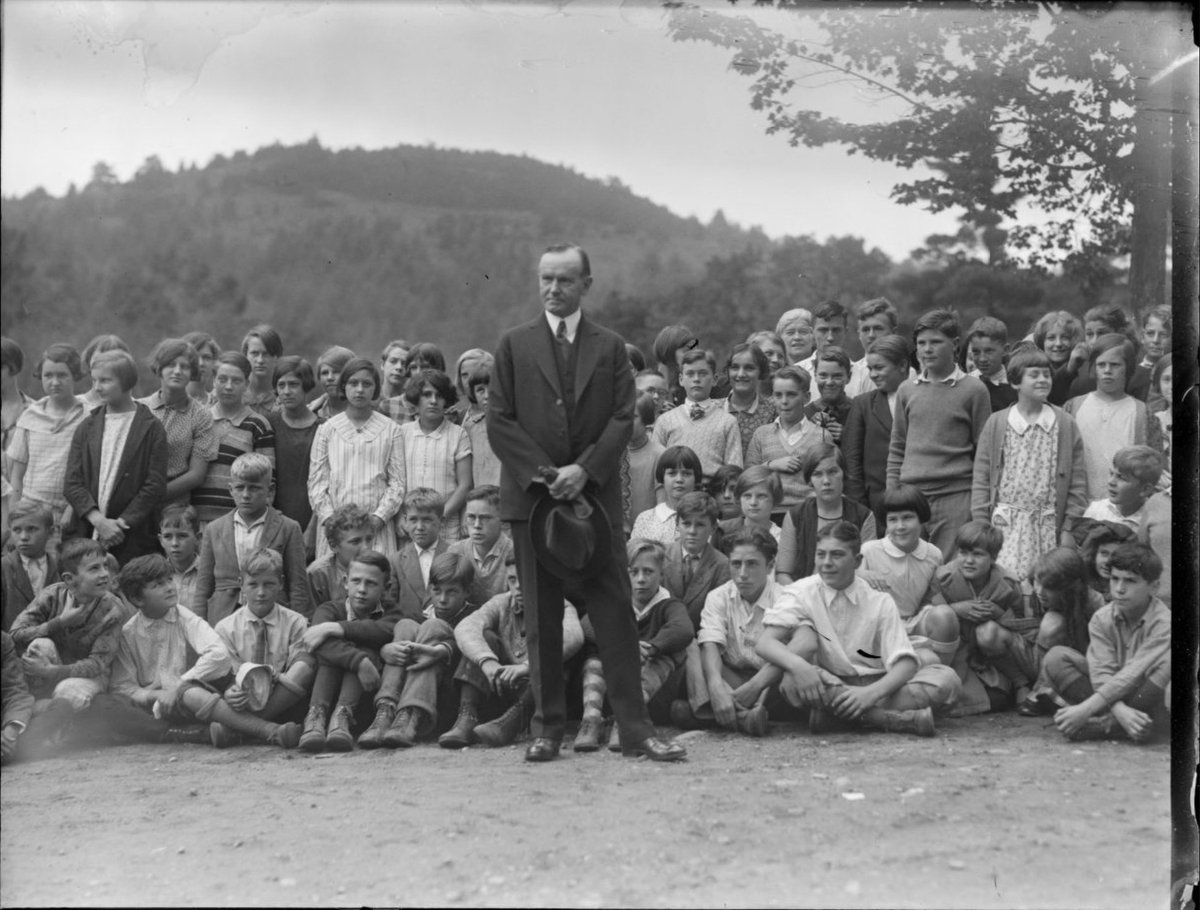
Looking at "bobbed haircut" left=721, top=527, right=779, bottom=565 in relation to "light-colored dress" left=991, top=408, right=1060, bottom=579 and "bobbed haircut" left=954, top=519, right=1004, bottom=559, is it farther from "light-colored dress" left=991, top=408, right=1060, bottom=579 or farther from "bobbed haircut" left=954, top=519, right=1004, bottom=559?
"light-colored dress" left=991, top=408, right=1060, bottom=579

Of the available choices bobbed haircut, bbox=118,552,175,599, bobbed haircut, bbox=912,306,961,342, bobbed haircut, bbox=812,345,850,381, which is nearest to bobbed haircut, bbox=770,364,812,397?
bobbed haircut, bbox=812,345,850,381

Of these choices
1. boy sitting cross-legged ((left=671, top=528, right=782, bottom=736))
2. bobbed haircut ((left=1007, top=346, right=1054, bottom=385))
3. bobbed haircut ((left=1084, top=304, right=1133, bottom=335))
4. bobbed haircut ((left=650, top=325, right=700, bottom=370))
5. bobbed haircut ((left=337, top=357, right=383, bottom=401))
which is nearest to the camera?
boy sitting cross-legged ((left=671, top=528, right=782, bottom=736))

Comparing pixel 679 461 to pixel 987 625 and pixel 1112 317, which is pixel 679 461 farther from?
pixel 1112 317

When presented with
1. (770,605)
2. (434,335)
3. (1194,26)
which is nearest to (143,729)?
(434,335)

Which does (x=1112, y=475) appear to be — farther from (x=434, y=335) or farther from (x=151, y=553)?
(x=151, y=553)

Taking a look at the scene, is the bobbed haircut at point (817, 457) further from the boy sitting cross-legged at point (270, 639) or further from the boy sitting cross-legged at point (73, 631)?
the boy sitting cross-legged at point (73, 631)

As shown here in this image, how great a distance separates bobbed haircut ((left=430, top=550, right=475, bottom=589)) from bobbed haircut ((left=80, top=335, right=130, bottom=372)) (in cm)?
176

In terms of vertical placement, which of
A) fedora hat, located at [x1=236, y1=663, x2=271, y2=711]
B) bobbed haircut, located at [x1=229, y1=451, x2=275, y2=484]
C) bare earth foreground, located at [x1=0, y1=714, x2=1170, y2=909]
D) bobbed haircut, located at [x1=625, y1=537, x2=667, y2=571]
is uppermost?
bobbed haircut, located at [x1=229, y1=451, x2=275, y2=484]

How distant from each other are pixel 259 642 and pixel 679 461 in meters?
1.90

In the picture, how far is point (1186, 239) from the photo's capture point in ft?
17.8

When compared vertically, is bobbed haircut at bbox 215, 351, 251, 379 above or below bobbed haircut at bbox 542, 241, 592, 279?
below

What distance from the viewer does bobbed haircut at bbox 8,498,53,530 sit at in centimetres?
574

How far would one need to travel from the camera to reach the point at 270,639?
566 centimetres

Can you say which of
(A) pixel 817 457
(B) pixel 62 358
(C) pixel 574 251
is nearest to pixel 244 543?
(B) pixel 62 358
